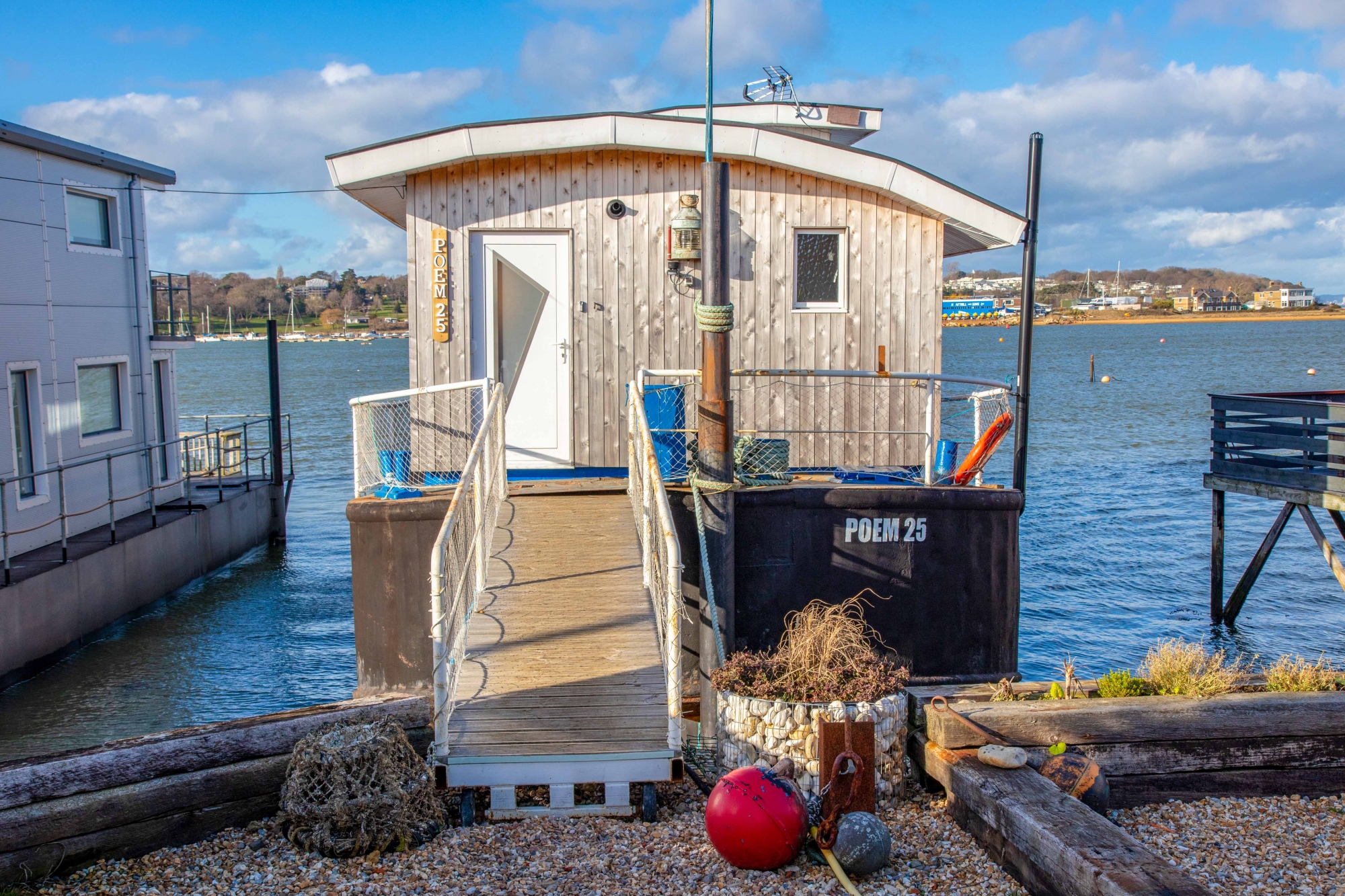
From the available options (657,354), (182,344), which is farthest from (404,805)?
(182,344)

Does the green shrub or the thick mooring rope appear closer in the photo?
the green shrub

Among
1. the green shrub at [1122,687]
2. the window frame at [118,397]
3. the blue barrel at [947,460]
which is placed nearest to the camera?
the green shrub at [1122,687]

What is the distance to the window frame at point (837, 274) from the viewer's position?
10969 mm

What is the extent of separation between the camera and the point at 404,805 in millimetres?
5512

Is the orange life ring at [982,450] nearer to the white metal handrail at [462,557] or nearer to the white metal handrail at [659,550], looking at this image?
the white metal handrail at [659,550]

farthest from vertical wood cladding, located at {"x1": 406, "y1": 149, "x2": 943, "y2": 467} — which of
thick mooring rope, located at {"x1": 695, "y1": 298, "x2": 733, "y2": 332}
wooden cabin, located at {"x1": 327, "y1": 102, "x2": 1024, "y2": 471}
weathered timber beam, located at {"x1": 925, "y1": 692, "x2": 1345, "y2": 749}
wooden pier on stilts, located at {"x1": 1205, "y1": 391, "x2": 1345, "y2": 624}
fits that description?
wooden pier on stilts, located at {"x1": 1205, "y1": 391, "x2": 1345, "y2": 624}

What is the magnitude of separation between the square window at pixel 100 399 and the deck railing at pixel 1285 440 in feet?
54.2

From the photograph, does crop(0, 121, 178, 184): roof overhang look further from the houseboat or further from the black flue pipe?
the black flue pipe

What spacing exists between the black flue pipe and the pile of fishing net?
24.2 ft

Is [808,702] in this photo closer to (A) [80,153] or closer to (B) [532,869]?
(B) [532,869]

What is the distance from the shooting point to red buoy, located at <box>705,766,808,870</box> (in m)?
5.12

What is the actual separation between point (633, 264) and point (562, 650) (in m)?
4.99

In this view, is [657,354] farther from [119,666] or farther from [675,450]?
[119,666]

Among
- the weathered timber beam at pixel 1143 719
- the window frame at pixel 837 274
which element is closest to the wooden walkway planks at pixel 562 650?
the weathered timber beam at pixel 1143 719
